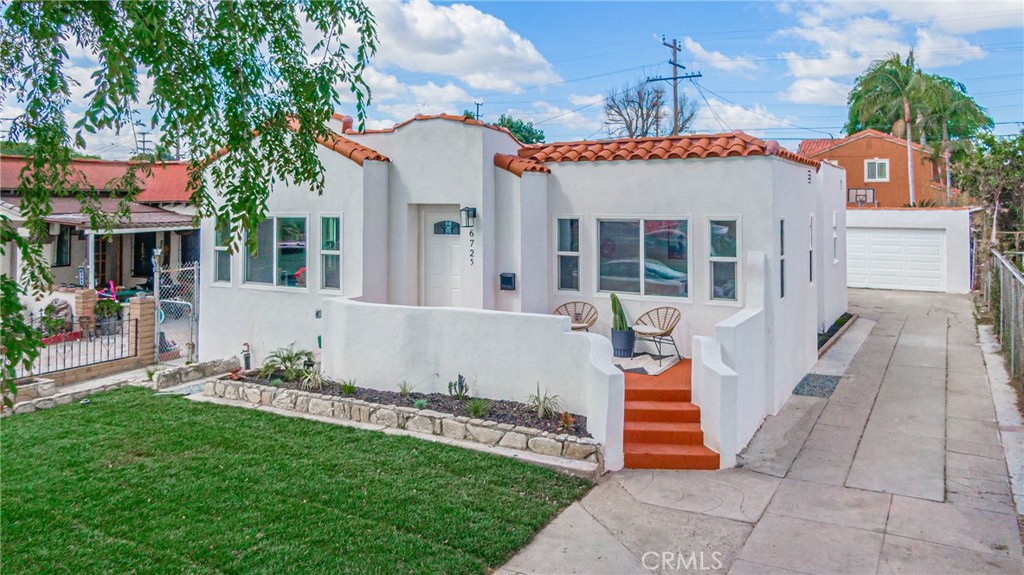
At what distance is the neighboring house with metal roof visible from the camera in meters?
18.2

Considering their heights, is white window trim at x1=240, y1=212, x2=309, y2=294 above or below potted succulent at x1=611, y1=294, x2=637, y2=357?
above

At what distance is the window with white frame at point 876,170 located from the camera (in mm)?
37469

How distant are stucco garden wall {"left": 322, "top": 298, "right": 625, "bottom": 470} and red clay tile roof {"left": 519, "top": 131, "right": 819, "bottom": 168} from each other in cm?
318

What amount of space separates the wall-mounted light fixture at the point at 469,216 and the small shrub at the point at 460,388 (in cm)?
260

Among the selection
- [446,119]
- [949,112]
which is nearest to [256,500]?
[446,119]

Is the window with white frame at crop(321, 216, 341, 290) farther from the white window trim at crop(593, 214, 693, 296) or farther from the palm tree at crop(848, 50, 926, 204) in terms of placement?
the palm tree at crop(848, 50, 926, 204)

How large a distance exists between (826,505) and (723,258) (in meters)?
3.90

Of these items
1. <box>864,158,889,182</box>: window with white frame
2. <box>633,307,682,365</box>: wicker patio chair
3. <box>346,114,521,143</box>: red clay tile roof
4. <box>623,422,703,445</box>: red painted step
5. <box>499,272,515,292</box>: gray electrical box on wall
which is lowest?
<box>623,422,703,445</box>: red painted step

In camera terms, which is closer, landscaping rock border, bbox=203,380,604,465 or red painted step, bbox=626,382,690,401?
landscaping rock border, bbox=203,380,604,465

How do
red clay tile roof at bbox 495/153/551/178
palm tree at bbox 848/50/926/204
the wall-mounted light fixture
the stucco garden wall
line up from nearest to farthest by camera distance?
the stucco garden wall < red clay tile roof at bbox 495/153/551/178 < the wall-mounted light fixture < palm tree at bbox 848/50/926/204

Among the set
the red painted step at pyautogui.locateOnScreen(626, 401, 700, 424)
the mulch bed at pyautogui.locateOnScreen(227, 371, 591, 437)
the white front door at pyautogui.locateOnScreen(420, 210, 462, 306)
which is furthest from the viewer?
the white front door at pyautogui.locateOnScreen(420, 210, 462, 306)

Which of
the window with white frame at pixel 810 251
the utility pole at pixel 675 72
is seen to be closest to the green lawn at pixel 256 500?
the window with white frame at pixel 810 251

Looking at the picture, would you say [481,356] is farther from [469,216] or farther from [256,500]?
[256,500]

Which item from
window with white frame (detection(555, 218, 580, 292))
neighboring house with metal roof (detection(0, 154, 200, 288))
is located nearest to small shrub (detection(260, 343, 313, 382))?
window with white frame (detection(555, 218, 580, 292))
